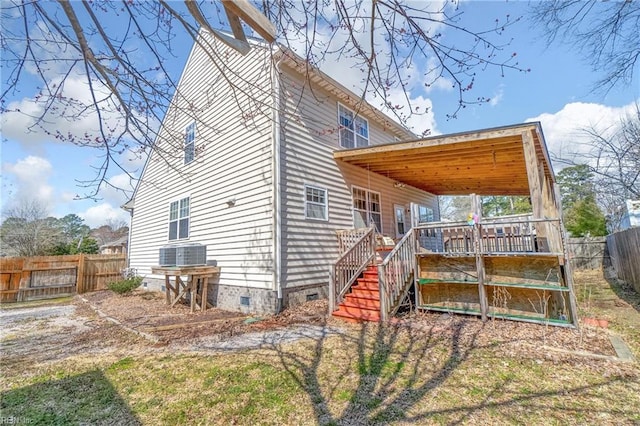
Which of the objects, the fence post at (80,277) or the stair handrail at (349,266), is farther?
the fence post at (80,277)

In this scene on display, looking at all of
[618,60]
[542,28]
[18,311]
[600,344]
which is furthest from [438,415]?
[18,311]

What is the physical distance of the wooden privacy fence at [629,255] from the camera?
734 cm

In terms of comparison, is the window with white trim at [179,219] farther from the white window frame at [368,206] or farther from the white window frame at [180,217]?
the white window frame at [368,206]

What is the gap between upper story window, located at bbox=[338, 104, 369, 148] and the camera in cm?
923

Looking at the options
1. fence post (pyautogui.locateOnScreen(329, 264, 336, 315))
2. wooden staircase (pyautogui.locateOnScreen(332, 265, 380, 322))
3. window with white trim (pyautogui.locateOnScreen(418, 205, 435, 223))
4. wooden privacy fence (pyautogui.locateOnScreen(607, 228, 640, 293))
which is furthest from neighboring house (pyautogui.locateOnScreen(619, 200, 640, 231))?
fence post (pyautogui.locateOnScreen(329, 264, 336, 315))

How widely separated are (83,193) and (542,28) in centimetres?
631

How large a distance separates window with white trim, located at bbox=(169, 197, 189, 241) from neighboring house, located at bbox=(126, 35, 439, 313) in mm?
37

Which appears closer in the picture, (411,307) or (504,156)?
(411,307)

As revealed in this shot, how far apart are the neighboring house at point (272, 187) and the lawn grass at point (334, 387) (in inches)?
110

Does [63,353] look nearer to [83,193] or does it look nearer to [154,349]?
[154,349]

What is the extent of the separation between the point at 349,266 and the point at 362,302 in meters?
0.92

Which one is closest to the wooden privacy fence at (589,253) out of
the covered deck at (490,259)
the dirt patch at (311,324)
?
the covered deck at (490,259)

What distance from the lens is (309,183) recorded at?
7645 millimetres

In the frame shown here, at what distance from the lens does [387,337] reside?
472cm
